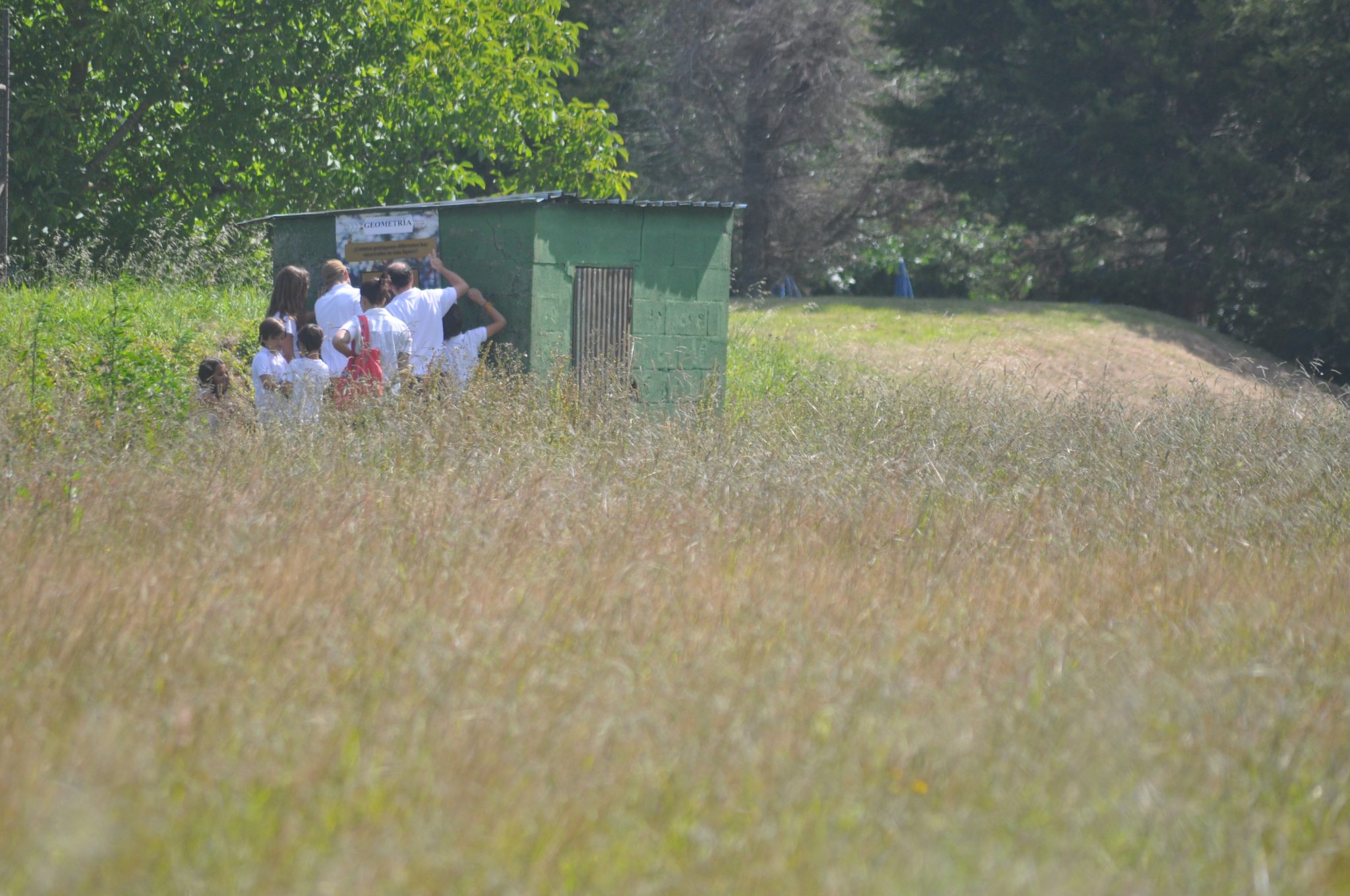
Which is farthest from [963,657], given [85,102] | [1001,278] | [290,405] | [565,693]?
[1001,278]

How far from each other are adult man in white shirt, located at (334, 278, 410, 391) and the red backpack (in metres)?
0.03

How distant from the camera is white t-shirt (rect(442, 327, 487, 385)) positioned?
9.47 m

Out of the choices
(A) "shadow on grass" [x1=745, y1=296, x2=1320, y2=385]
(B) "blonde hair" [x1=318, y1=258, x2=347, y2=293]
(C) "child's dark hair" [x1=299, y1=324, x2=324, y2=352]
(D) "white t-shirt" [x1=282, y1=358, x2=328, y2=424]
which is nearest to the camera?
(D) "white t-shirt" [x1=282, y1=358, x2=328, y2=424]

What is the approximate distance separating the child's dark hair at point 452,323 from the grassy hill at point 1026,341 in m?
7.93

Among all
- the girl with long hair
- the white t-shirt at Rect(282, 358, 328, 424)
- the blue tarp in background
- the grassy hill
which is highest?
the girl with long hair

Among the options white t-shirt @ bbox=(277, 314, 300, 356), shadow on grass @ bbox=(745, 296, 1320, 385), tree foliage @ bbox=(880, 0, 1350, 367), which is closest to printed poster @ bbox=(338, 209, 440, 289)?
white t-shirt @ bbox=(277, 314, 300, 356)

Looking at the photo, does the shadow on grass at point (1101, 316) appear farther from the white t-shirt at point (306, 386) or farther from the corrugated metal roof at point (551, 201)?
the white t-shirt at point (306, 386)

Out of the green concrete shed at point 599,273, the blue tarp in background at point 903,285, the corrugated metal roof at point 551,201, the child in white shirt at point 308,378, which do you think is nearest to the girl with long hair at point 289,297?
the child in white shirt at point 308,378

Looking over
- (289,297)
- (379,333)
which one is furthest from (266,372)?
(379,333)

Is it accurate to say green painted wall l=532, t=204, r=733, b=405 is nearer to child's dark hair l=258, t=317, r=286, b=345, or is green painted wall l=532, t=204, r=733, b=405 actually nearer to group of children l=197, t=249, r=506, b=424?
group of children l=197, t=249, r=506, b=424

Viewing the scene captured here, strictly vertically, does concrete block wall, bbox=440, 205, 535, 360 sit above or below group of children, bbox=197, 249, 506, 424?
above

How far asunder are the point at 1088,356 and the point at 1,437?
17.3 meters

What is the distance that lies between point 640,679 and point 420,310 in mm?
5852

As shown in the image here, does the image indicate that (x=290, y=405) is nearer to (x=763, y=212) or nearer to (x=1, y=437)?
(x=1, y=437)
